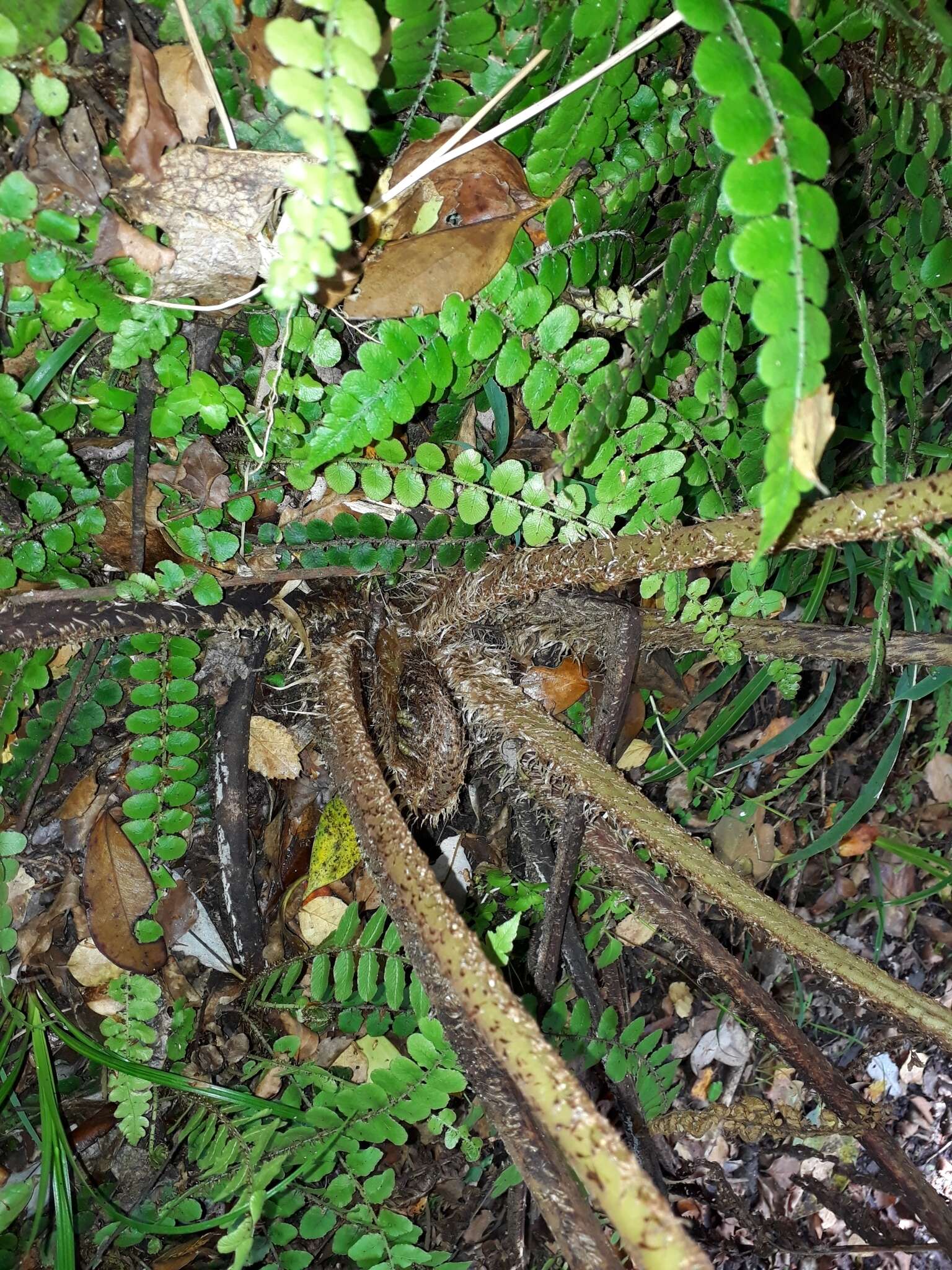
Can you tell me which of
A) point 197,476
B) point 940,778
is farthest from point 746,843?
point 197,476

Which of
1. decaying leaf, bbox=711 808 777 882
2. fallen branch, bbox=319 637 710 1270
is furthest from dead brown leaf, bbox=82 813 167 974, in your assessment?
decaying leaf, bbox=711 808 777 882

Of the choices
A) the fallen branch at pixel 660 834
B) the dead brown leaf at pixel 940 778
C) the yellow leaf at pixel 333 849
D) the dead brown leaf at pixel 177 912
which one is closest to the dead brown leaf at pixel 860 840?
the dead brown leaf at pixel 940 778

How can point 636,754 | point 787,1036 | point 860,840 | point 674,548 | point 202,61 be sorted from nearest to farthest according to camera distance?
1. point 202,61
2. point 674,548
3. point 787,1036
4. point 636,754
5. point 860,840

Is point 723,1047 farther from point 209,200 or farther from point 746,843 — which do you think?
point 209,200

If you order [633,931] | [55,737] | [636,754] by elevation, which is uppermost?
[55,737]

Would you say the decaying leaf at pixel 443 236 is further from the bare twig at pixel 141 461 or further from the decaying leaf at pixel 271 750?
the decaying leaf at pixel 271 750

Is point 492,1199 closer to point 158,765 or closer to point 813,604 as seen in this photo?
point 158,765

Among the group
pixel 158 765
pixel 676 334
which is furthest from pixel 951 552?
pixel 158 765

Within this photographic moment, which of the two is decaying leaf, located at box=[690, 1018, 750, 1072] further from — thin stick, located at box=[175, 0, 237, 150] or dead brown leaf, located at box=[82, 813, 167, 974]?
thin stick, located at box=[175, 0, 237, 150]
